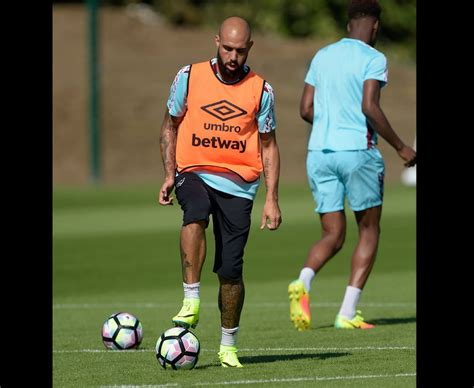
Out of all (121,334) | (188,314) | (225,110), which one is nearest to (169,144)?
(225,110)

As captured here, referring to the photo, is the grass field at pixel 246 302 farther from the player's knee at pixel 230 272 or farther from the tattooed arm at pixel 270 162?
the tattooed arm at pixel 270 162

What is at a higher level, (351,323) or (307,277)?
(307,277)

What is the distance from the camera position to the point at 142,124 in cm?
4328

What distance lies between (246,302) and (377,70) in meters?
3.28

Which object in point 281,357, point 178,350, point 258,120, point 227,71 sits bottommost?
point 281,357

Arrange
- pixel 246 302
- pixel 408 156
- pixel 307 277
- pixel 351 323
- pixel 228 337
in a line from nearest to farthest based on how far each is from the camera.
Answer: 1. pixel 228 337
2. pixel 408 156
3. pixel 351 323
4. pixel 307 277
5. pixel 246 302

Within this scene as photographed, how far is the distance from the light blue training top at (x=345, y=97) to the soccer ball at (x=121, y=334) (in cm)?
254

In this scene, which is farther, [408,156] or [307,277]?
[307,277]

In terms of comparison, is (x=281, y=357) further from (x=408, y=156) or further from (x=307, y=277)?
(x=408, y=156)

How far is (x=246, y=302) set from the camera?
1402 cm
